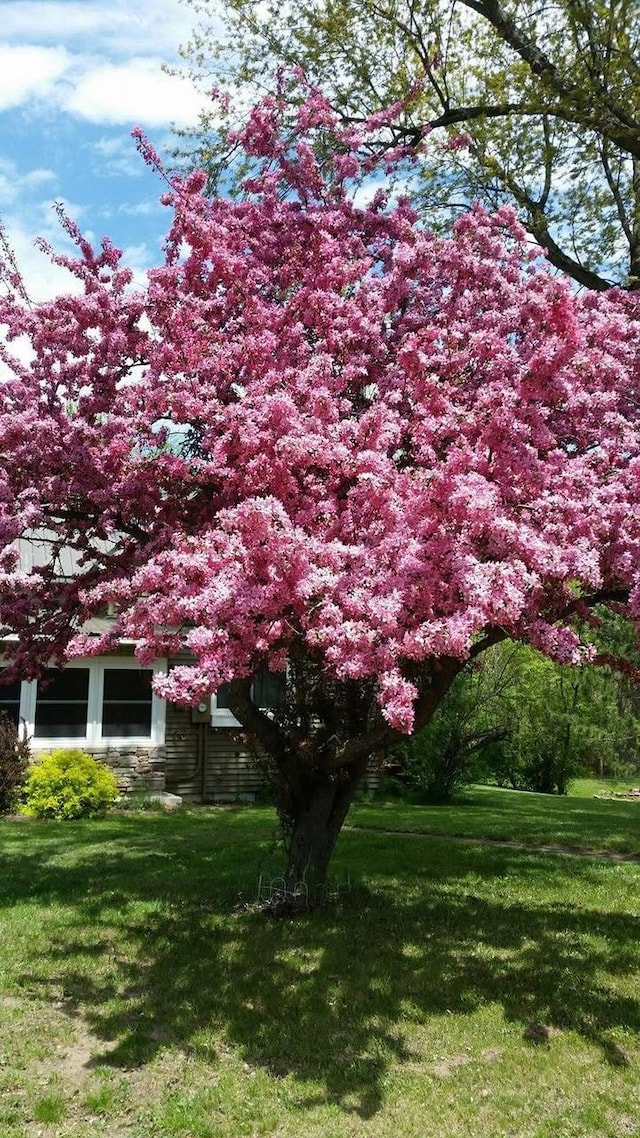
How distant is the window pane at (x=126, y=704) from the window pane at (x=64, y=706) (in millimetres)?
397

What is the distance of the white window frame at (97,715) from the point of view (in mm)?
16031

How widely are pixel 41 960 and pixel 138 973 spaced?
0.86m

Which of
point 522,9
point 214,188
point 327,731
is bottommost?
point 327,731

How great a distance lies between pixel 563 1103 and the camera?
15.8 feet

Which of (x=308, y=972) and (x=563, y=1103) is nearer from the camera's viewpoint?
(x=563, y=1103)

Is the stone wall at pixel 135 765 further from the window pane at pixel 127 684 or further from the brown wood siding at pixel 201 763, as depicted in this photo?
the window pane at pixel 127 684

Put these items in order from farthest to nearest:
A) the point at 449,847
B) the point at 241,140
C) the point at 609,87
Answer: the point at 449,847 < the point at 609,87 < the point at 241,140

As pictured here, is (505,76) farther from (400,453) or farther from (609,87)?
(400,453)

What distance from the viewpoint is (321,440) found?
6.05 metres

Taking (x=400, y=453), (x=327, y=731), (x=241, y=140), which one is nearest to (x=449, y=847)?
(x=327, y=731)

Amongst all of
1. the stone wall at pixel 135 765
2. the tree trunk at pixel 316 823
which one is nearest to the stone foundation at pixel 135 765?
the stone wall at pixel 135 765

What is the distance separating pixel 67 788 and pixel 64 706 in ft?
7.46

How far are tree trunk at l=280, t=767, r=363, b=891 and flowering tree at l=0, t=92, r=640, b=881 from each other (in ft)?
0.09

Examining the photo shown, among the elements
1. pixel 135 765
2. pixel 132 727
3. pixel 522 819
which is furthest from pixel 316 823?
pixel 132 727
